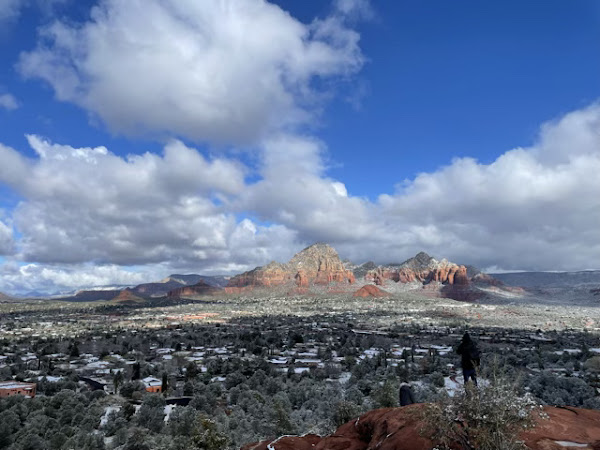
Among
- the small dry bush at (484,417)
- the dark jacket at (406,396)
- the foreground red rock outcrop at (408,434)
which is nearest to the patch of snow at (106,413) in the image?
the foreground red rock outcrop at (408,434)

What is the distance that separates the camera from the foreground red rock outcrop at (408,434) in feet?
29.0

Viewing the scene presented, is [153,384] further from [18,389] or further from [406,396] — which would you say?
[406,396]

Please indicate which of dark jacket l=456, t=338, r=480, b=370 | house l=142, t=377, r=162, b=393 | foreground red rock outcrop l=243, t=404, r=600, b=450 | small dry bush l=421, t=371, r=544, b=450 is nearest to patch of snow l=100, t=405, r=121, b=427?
house l=142, t=377, r=162, b=393

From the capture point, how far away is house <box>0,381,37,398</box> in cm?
2709

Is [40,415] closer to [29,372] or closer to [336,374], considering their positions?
[29,372]

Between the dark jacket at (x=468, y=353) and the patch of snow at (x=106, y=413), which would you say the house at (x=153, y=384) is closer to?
the patch of snow at (x=106, y=413)

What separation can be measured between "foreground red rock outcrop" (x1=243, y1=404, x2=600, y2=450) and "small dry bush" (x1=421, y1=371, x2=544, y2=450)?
135 centimetres

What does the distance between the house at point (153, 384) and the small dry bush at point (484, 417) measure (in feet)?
90.3

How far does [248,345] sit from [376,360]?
20.9 m

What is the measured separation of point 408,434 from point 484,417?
3.28 metres

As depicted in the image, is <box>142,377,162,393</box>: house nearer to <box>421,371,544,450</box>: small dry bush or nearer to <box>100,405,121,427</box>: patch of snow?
<box>100,405,121,427</box>: patch of snow

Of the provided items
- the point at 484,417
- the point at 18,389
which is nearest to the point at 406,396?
the point at 484,417

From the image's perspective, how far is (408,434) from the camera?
998 cm

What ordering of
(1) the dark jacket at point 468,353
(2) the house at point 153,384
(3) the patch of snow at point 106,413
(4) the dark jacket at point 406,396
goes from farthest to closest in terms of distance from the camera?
(2) the house at point 153,384, (3) the patch of snow at point 106,413, (4) the dark jacket at point 406,396, (1) the dark jacket at point 468,353
